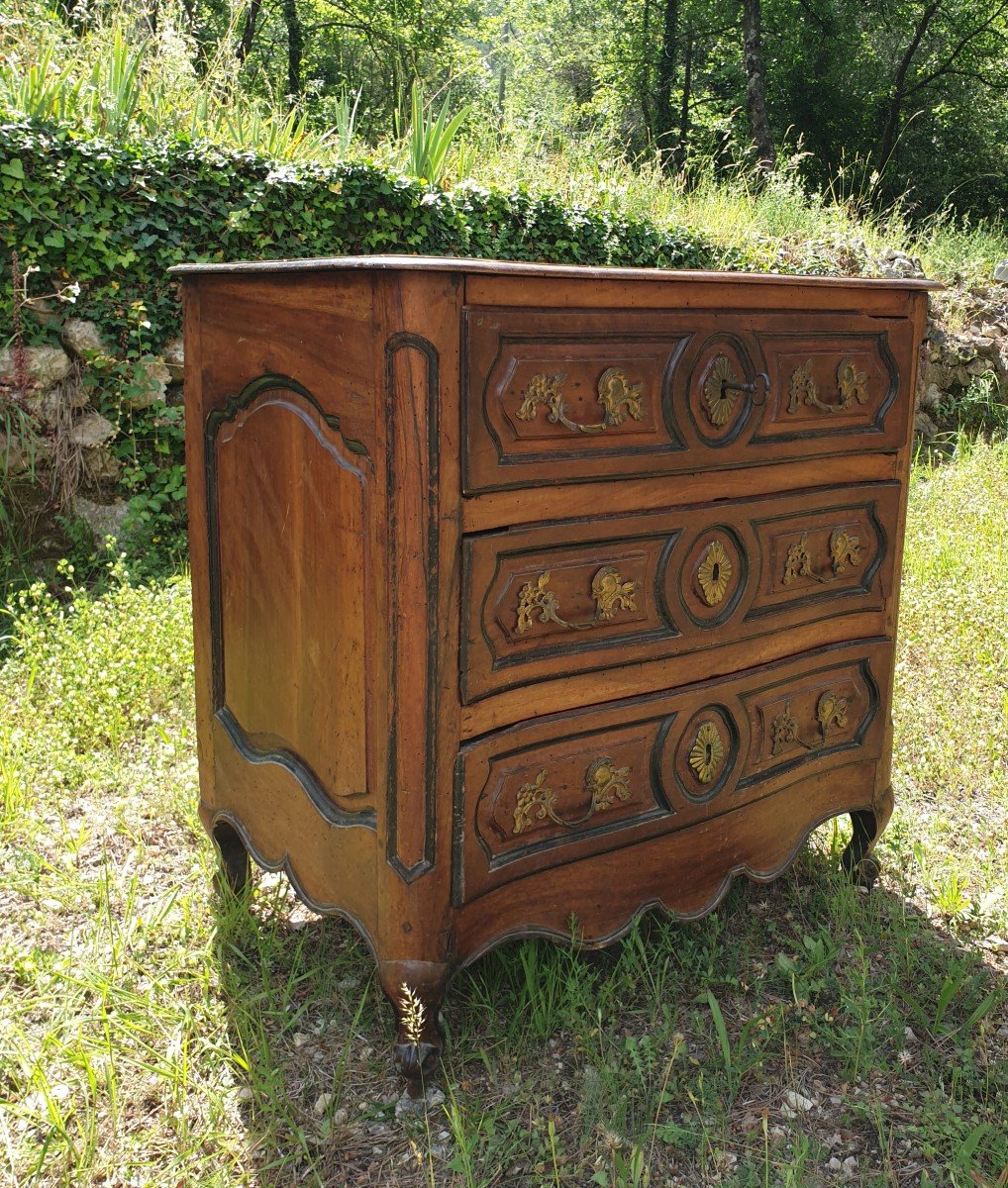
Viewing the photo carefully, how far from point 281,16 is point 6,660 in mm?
20499

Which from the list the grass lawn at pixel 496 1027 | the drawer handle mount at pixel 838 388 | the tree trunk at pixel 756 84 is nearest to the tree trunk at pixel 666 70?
the tree trunk at pixel 756 84

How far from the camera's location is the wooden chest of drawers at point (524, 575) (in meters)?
1.51

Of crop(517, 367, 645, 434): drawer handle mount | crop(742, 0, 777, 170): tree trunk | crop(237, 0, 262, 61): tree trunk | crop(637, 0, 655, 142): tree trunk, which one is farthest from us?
crop(637, 0, 655, 142): tree trunk

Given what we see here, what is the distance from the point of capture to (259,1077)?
71.6 inches

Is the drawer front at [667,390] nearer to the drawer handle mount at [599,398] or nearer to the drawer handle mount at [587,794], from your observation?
the drawer handle mount at [599,398]

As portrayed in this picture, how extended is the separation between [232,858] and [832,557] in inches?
57.2

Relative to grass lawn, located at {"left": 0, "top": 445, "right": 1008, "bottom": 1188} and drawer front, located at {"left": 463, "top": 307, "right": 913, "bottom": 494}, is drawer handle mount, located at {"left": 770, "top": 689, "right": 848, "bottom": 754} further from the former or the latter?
drawer front, located at {"left": 463, "top": 307, "right": 913, "bottom": 494}

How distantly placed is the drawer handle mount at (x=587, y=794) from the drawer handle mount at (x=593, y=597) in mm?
264

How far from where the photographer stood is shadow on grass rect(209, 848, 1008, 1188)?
169 cm

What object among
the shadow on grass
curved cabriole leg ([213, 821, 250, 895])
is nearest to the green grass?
curved cabriole leg ([213, 821, 250, 895])

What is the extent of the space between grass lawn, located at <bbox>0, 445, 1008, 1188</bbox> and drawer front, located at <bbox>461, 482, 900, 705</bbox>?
678 millimetres

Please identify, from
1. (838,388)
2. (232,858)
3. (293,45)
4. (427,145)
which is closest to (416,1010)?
(232,858)

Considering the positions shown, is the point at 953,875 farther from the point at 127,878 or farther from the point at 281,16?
the point at 281,16

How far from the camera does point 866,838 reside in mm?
2434
